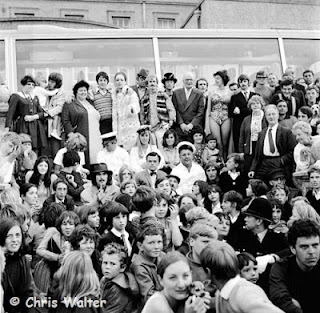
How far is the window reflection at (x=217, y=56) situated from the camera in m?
12.3

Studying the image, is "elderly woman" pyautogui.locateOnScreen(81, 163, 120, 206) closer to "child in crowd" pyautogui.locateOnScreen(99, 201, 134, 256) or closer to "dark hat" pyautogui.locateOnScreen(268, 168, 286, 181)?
"child in crowd" pyautogui.locateOnScreen(99, 201, 134, 256)

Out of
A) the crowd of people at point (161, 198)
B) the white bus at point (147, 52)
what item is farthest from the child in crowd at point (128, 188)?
the white bus at point (147, 52)

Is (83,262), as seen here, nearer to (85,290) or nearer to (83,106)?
(85,290)

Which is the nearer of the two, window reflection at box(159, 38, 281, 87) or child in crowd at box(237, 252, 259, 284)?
child in crowd at box(237, 252, 259, 284)

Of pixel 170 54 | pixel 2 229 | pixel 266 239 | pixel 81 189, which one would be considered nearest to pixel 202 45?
pixel 170 54

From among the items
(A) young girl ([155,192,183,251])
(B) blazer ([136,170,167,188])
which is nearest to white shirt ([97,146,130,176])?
(B) blazer ([136,170,167,188])

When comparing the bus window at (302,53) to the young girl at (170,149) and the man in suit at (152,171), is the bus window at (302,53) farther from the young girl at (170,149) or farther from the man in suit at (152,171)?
the man in suit at (152,171)

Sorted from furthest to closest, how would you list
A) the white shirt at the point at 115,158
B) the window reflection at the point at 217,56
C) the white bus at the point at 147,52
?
the window reflection at the point at 217,56 → the white bus at the point at 147,52 → the white shirt at the point at 115,158

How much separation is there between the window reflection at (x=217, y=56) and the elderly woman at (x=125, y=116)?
2.78m

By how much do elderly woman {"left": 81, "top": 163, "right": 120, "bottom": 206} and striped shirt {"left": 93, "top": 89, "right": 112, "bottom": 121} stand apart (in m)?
2.21

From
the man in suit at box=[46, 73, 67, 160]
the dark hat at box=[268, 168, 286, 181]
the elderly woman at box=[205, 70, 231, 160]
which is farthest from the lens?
the elderly woman at box=[205, 70, 231, 160]

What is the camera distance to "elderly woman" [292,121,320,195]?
7.62 metres

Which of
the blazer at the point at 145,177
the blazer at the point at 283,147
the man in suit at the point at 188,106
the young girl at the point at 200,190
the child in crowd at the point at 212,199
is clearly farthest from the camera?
the man in suit at the point at 188,106

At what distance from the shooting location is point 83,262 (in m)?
3.82
